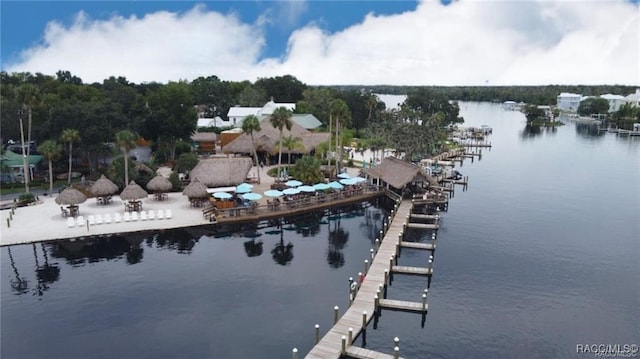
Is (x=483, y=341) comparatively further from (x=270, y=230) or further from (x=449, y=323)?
(x=270, y=230)

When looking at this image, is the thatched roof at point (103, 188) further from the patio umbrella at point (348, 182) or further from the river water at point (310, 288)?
the patio umbrella at point (348, 182)

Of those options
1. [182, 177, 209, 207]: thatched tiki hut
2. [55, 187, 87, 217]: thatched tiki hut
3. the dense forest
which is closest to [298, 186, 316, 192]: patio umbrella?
[182, 177, 209, 207]: thatched tiki hut

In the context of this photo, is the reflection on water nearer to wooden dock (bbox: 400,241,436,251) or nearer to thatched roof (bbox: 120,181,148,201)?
wooden dock (bbox: 400,241,436,251)

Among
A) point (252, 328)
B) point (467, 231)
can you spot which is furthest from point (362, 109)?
point (252, 328)

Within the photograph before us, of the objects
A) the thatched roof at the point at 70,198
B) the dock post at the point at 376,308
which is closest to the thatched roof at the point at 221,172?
the thatched roof at the point at 70,198

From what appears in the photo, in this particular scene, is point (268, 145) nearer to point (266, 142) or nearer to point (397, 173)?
point (266, 142)
